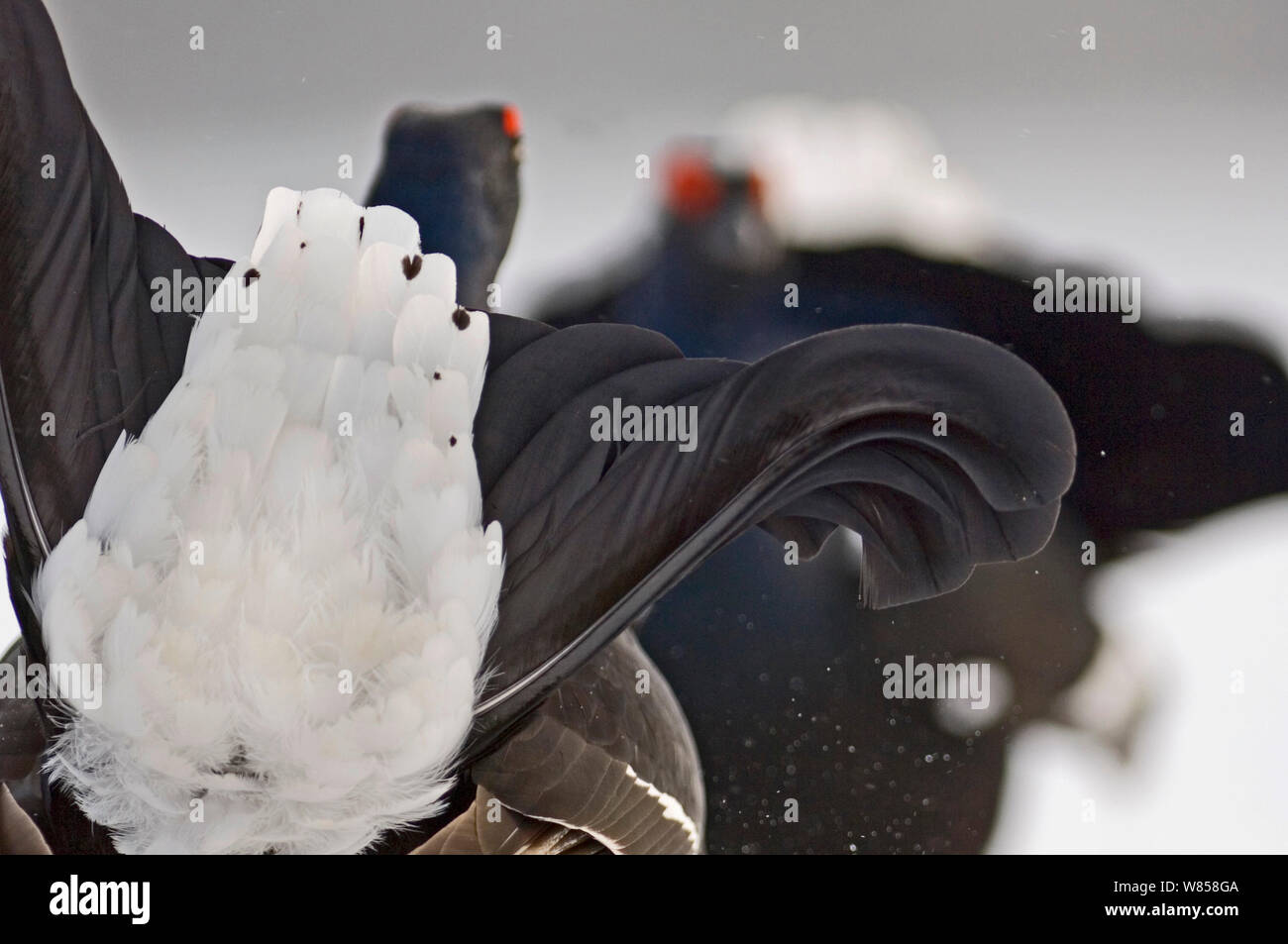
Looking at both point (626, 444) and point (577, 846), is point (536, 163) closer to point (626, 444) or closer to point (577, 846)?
point (626, 444)

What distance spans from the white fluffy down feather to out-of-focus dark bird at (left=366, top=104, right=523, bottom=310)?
345mm

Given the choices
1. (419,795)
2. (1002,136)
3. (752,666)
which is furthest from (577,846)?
(1002,136)

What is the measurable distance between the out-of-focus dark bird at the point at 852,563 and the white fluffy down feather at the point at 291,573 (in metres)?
0.49

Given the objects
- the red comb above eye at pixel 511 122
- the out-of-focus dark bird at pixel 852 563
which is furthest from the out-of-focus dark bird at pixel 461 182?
the out-of-focus dark bird at pixel 852 563

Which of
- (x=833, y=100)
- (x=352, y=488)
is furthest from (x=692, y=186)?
(x=352, y=488)

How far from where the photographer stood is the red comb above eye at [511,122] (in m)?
1.01

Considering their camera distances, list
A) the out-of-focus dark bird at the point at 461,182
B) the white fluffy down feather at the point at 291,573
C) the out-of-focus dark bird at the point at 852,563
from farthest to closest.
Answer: the out-of-focus dark bird at the point at 852,563, the out-of-focus dark bird at the point at 461,182, the white fluffy down feather at the point at 291,573

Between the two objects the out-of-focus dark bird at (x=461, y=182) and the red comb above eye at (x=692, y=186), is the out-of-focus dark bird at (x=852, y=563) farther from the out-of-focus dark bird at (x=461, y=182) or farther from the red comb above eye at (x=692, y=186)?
the out-of-focus dark bird at (x=461, y=182)

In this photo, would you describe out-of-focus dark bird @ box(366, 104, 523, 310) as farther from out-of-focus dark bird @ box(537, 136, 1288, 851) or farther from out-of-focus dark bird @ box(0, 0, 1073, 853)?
out-of-focus dark bird @ box(0, 0, 1073, 853)

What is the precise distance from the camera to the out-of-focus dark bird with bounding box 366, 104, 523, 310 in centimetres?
96

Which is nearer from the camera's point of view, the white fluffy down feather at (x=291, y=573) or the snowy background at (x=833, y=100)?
the white fluffy down feather at (x=291, y=573)

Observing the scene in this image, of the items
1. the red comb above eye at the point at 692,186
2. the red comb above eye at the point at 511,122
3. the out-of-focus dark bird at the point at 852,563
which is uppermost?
the red comb above eye at the point at 511,122

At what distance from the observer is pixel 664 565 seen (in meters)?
0.61

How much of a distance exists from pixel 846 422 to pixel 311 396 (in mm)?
328
